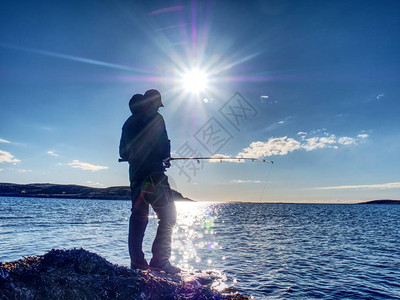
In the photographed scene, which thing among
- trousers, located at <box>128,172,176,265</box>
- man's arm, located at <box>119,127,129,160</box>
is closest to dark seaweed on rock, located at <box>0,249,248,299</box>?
trousers, located at <box>128,172,176,265</box>

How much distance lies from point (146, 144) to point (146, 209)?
1522 mm

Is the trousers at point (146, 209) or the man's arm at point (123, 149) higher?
the man's arm at point (123, 149)

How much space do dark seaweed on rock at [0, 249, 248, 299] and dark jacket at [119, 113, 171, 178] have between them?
6.72ft

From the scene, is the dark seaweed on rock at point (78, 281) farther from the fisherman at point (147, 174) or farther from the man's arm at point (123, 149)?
the man's arm at point (123, 149)

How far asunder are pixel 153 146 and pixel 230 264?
9073mm

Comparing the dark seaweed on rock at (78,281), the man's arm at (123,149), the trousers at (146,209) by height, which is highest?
the man's arm at (123,149)

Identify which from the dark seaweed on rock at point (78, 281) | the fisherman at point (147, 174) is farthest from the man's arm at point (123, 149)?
the dark seaweed on rock at point (78, 281)

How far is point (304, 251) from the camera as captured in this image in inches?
683

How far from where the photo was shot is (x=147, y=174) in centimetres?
586

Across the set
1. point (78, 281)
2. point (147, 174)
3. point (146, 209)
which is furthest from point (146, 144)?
point (78, 281)

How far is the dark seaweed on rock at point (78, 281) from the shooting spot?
3.63 m

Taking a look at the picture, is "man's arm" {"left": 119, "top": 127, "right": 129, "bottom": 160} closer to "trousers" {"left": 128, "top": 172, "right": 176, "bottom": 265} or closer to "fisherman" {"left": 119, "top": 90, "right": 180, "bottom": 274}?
"fisherman" {"left": 119, "top": 90, "right": 180, "bottom": 274}

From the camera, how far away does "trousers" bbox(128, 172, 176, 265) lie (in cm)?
586

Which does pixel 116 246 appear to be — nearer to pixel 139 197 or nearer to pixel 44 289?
pixel 139 197
